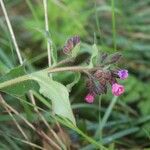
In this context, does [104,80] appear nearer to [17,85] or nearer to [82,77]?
[17,85]

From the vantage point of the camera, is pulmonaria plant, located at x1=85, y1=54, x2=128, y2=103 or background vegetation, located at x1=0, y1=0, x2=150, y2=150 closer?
pulmonaria plant, located at x1=85, y1=54, x2=128, y2=103

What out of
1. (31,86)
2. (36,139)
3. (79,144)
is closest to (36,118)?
(36,139)

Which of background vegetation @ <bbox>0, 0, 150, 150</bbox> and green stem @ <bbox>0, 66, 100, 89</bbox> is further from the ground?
green stem @ <bbox>0, 66, 100, 89</bbox>

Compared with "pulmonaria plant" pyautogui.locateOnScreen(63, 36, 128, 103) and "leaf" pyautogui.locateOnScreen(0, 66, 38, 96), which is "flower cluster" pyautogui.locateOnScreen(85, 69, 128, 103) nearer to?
"pulmonaria plant" pyautogui.locateOnScreen(63, 36, 128, 103)

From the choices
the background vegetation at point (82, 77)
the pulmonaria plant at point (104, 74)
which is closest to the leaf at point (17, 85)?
the background vegetation at point (82, 77)

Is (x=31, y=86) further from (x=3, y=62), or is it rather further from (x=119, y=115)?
(x=119, y=115)

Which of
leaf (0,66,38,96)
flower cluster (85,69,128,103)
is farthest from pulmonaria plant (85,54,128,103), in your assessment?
leaf (0,66,38,96)

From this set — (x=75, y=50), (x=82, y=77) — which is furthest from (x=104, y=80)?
(x=82, y=77)

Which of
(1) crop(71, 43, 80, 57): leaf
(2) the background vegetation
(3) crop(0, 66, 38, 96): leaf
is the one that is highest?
(1) crop(71, 43, 80, 57): leaf

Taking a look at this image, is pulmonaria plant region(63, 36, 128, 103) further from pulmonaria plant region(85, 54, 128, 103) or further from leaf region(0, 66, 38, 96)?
leaf region(0, 66, 38, 96)
